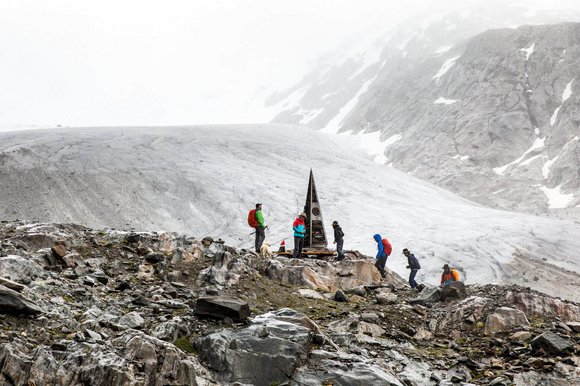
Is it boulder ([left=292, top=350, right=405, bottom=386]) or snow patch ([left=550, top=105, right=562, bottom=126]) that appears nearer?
boulder ([left=292, top=350, right=405, bottom=386])

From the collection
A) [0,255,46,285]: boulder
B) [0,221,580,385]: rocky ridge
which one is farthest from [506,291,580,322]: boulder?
[0,255,46,285]: boulder

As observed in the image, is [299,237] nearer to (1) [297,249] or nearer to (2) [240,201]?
(1) [297,249]

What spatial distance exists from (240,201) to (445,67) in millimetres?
96926

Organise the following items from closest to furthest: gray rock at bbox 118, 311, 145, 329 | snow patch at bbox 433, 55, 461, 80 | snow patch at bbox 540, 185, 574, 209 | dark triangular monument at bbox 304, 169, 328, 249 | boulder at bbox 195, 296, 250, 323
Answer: gray rock at bbox 118, 311, 145, 329, boulder at bbox 195, 296, 250, 323, dark triangular monument at bbox 304, 169, 328, 249, snow patch at bbox 540, 185, 574, 209, snow patch at bbox 433, 55, 461, 80

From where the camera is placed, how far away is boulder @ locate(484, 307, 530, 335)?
38.0 ft

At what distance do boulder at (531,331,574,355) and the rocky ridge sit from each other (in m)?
0.02

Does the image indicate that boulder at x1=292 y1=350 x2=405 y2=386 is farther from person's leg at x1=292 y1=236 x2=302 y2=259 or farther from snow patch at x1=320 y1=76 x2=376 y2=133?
snow patch at x1=320 y1=76 x2=376 y2=133

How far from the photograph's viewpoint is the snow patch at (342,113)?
466 ft

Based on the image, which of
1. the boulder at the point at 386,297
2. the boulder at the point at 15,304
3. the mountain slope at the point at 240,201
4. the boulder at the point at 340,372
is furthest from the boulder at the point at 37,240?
the mountain slope at the point at 240,201

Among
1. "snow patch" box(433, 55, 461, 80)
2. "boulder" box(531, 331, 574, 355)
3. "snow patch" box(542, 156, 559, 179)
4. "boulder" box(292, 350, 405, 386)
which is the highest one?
"snow patch" box(433, 55, 461, 80)

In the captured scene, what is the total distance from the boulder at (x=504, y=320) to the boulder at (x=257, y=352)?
14.4ft

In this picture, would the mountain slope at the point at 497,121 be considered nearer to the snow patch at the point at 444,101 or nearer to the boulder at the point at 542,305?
the snow patch at the point at 444,101

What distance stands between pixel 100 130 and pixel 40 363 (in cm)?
4676

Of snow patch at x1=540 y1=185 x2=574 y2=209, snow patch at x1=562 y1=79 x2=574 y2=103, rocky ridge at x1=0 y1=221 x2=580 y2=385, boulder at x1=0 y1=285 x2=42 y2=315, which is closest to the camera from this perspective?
rocky ridge at x1=0 y1=221 x2=580 y2=385
